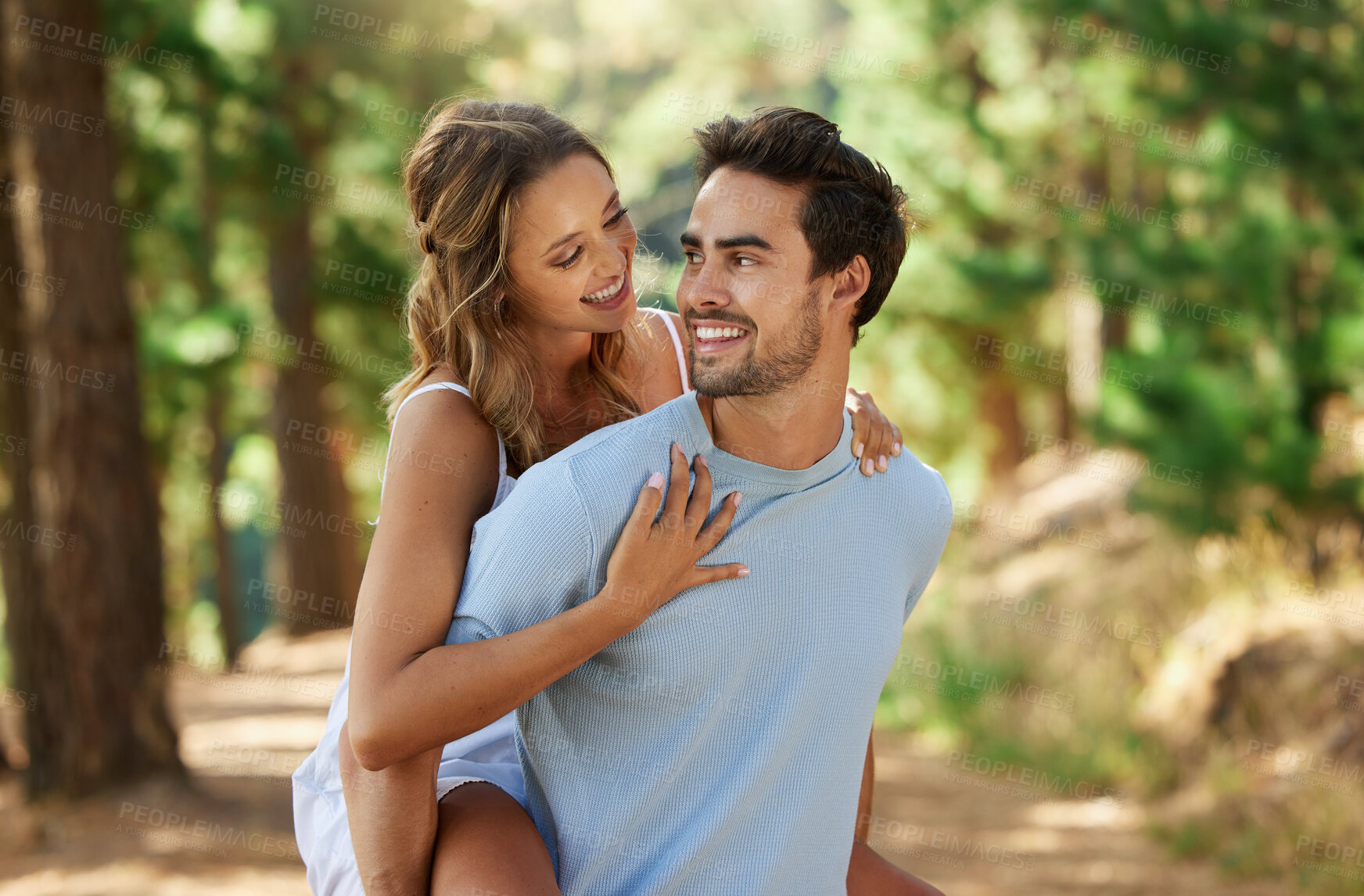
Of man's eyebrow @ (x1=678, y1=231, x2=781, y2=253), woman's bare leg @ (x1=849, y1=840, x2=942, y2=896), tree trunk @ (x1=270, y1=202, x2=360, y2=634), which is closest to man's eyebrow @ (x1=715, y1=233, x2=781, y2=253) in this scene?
man's eyebrow @ (x1=678, y1=231, x2=781, y2=253)

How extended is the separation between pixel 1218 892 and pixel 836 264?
15.4ft

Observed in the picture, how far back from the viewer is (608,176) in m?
2.95

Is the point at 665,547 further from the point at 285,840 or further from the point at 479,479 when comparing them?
the point at 285,840

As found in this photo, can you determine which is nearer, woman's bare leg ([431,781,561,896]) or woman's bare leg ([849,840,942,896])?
woman's bare leg ([431,781,561,896])

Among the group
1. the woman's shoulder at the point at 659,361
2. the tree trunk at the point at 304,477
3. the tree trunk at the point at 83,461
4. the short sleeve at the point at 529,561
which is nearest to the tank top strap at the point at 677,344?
the woman's shoulder at the point at 659,361

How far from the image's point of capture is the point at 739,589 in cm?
241

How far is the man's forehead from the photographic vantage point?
8.05 feet

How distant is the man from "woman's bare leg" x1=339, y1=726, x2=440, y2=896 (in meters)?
0.26

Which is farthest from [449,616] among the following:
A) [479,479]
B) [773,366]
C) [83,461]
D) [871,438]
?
[83,461]

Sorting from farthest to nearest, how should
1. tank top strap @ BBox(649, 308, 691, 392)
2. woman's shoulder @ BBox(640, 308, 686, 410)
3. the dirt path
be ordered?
1. the dirt path
2. tank top strap @ BBox(649, 308, 691, 392)
3. woman's shoulder @ BBox(640, 308, 686, 410)

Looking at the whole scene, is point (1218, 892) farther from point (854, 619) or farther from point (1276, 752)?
point (854, 619)

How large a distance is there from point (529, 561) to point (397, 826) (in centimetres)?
57

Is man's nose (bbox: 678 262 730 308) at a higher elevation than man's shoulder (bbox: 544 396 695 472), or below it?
higher

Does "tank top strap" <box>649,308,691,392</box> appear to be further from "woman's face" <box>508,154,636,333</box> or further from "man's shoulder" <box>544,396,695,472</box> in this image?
"man's shoulder" <box>544,396,695,472</box>
